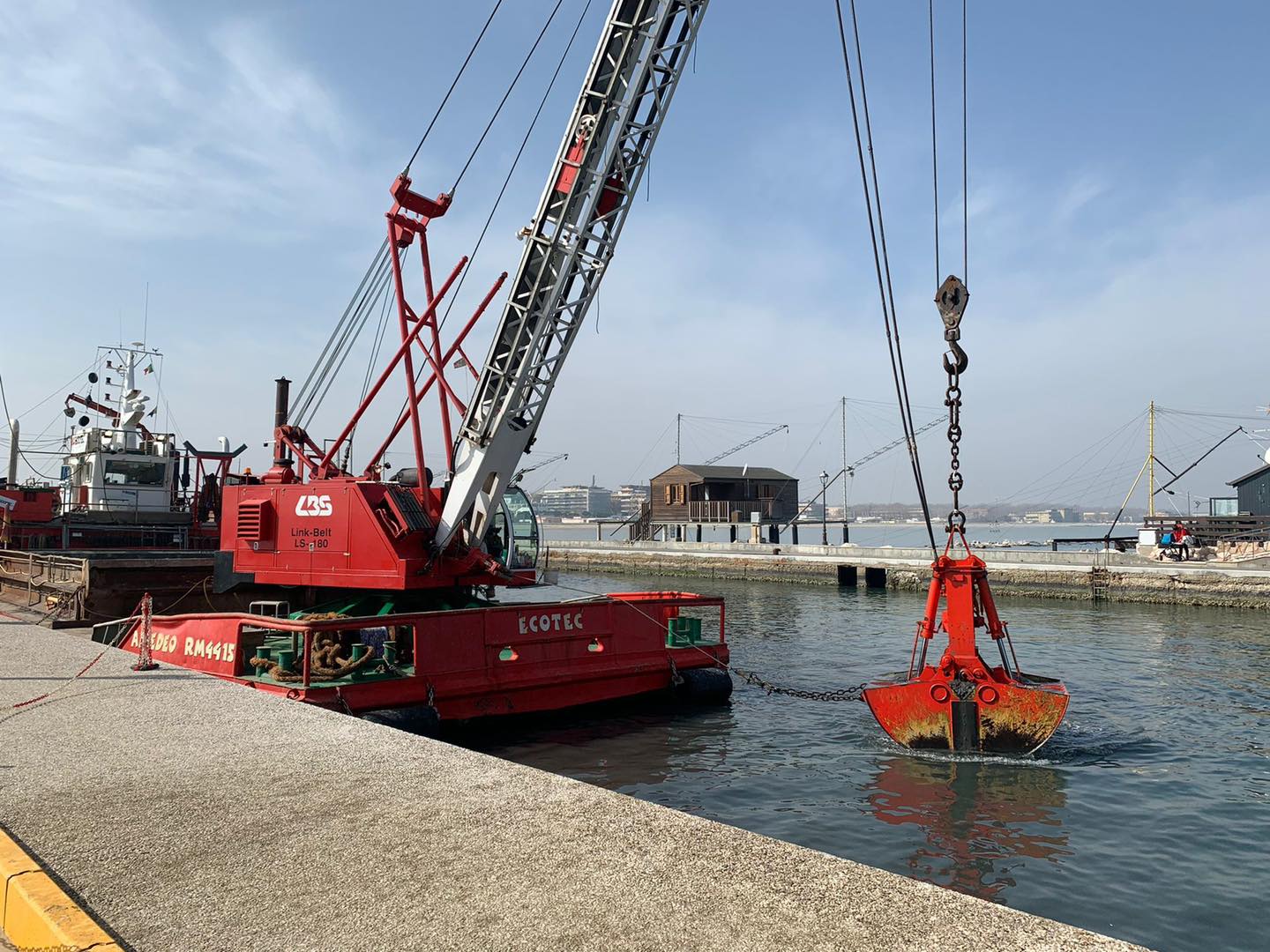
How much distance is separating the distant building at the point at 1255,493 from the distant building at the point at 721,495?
97.8 feet

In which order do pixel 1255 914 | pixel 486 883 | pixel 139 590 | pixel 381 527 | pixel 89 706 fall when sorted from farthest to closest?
pixel 139 590
pixel 381 527
pixel 89 706
pixel 1255 914
pixel 486 883

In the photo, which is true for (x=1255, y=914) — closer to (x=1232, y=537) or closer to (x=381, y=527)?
(x=381, y=527)

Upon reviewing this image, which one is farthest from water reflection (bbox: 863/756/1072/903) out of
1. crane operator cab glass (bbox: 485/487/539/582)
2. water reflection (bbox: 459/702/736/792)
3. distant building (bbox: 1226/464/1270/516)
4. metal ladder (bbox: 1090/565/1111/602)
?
distant building (bbox: 1226/464/1270/516)

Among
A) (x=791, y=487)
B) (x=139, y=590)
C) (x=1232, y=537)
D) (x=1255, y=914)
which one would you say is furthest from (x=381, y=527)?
(x=791, y=487)

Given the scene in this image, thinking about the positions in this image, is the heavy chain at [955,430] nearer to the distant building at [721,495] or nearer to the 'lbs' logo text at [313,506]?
the 'lbs' logo text at [313,506]

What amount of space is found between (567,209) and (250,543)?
823 centimetres

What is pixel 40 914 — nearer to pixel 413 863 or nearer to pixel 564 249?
pixel 413 863

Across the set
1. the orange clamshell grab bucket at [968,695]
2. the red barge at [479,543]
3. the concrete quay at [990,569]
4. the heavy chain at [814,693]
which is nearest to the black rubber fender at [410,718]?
the red barge at [479,543]

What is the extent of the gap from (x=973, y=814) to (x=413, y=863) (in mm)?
7467

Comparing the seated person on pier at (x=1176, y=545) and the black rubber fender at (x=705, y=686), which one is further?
the seated person on pier at (x=1176, y=545)

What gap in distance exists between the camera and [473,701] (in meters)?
13.1

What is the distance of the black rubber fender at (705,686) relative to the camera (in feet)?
52.0

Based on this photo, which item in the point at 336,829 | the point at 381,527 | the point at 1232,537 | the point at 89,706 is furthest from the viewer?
the point at 1232,537

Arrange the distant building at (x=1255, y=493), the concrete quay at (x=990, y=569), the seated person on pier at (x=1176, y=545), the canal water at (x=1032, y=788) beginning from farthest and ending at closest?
the distant building at (x=1255, y=493), the seated person on pier at (x=1176, y=545), the concrete quay at (x=990, y=569), the canal water at (x=1032, y=788)
